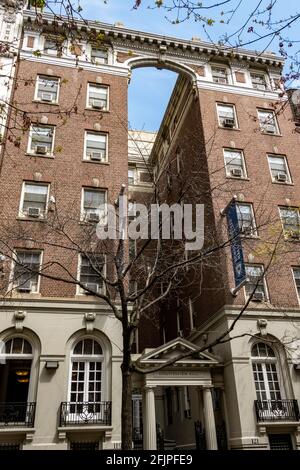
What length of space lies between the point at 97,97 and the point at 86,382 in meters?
17.5

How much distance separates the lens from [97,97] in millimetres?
25984

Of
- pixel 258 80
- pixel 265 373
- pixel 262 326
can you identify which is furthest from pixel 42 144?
pixel 265 373

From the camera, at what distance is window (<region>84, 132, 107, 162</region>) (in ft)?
76.9

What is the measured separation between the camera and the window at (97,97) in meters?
25.4

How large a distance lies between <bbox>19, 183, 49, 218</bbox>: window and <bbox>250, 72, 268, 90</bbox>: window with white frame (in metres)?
17.6

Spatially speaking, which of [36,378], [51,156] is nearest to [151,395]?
[36,378]

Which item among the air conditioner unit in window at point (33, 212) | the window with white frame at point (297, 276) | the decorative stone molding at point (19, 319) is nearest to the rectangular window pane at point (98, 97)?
the air conditioner unit in window at point (33, 212)

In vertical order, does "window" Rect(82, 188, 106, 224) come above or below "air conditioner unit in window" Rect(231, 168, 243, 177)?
below

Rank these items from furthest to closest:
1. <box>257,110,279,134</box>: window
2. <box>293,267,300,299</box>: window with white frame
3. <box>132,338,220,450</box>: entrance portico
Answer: <box>257,110,279,134</box>: window → <box>293,267,300,299</box>: window with white frame → <box>132,338,220,450</box>: entrance portico

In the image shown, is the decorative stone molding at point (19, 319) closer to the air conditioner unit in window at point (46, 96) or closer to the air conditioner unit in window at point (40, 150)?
the air conditioner unit in window at point (40, 150)

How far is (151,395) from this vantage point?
59.5ft

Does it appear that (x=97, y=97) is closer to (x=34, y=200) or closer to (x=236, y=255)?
(x=34, y=200)

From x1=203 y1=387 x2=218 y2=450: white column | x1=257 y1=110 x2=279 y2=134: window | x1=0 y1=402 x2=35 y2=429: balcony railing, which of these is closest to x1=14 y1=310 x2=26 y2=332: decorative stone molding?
x1=0 y1=402 x2=35 y2=429: balcony railing

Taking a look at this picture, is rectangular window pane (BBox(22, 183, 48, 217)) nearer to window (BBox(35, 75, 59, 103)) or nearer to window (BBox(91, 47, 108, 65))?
window (BBox(35, 75, 59, 103))
